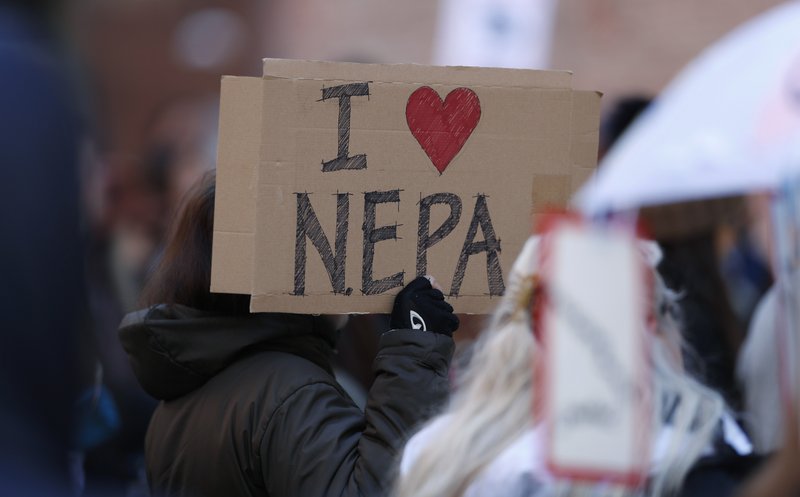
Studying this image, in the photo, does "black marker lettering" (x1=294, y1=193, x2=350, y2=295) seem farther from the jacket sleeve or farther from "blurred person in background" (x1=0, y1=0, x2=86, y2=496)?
"blurred person in background" (x1=0, y1=0, x2=86, y2=496)

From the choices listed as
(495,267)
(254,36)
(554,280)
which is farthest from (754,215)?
(254,36)

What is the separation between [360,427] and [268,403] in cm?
20

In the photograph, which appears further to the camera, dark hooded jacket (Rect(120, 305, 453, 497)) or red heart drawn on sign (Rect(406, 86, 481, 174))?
red heart drawn on sign (Rect(406, 86, 481, 174))

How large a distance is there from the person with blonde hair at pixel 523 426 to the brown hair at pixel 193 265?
0.79 m

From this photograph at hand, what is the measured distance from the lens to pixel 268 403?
2.43 m

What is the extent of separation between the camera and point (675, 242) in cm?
336

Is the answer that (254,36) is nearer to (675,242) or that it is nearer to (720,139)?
(675,242)

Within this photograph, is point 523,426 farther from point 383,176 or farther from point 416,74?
point 416,74

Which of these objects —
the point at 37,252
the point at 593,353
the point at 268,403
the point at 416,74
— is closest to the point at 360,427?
the point at 268,403

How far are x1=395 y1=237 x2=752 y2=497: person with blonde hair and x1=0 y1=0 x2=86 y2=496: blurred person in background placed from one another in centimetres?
74

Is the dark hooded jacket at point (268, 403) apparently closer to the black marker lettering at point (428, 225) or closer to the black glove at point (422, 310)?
the black glove at point (422, 310)

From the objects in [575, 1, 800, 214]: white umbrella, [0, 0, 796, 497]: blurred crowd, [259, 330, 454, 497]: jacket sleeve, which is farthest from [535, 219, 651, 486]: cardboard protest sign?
[259, 330, 454, 497]: jacket sleeve

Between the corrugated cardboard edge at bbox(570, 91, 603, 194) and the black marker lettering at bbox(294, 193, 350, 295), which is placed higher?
the corrugated cardboard edge at bbox(570, 91, 603, 194)

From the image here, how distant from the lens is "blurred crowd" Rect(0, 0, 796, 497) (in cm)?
122
